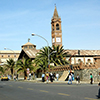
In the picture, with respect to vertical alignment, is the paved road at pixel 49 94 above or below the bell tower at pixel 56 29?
below

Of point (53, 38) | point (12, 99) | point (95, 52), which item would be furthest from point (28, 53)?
point (12, 99)

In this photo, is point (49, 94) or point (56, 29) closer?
point (49, 94)

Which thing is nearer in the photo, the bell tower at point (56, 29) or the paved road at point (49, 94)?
the paved road at point (49, 94)

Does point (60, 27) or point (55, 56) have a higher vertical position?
point (60, 27)

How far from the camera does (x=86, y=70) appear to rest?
44219mm

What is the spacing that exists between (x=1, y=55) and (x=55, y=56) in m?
98.4

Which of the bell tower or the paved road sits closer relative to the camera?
the paved road

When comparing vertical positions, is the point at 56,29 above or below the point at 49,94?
above

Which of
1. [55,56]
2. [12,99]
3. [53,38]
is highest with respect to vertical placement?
→ [53,38]

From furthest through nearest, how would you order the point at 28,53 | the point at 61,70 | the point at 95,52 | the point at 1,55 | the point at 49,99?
the point at 1,55
the point at 95,52
the point at 28,53
the point at 61,70
the point at 49,99

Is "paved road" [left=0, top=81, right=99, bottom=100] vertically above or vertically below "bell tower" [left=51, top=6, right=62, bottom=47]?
below

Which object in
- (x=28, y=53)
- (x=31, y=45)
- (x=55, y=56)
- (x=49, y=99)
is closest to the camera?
(x=49, y=99)

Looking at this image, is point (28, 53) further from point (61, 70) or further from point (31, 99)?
point (31, 99)

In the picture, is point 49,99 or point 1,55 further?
point 1,55
